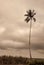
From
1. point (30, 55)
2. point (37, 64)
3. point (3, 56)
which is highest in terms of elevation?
point (3, 56)

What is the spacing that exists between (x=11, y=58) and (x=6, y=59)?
193cm

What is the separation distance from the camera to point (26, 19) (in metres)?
64.4

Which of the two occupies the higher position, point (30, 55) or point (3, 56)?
point (3, 56)

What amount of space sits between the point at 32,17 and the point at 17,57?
928 inches

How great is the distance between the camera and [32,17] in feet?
215

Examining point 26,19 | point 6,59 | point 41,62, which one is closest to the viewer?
point 41,62

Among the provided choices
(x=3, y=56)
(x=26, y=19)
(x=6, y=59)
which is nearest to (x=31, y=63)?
(x=26, y=19)

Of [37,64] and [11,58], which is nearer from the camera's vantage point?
[37,64]

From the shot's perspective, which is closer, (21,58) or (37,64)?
(37,64)

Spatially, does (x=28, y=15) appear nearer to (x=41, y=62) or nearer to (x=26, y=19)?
(x=26, y=19)

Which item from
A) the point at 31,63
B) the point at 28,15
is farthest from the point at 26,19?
the point at 31,63

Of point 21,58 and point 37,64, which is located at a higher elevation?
point 21,58

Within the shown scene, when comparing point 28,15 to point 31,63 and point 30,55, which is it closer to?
point 30,55

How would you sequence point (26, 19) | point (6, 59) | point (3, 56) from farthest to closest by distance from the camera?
point (3, 56)
point (6, 59)
point (26, 19)
